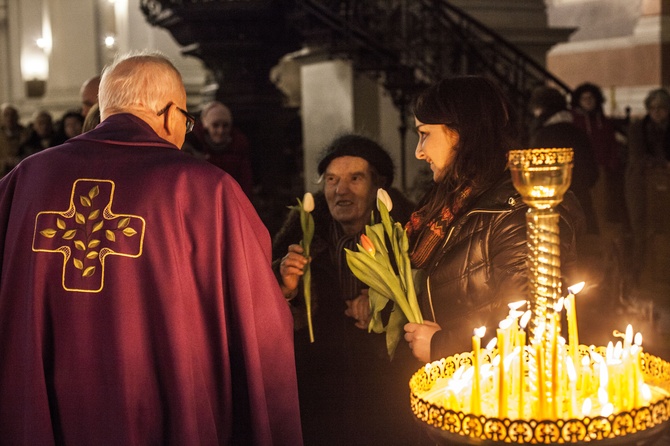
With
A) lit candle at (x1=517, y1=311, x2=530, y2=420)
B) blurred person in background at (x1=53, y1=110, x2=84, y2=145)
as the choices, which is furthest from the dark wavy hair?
blurred person in background at (x1=53, y1=110, x2=84, y2=145)

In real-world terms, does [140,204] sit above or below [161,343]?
above

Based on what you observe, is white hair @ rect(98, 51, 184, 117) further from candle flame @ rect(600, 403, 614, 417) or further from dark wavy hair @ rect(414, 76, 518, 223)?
candle flame @ rect(600, 403, 614, 417)

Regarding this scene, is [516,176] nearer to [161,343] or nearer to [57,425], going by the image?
[161,343]

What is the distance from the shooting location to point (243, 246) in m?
3.06

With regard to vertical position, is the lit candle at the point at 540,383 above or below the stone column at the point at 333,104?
below

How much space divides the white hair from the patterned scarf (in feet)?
2.91

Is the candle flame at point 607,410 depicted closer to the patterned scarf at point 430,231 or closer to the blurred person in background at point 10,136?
the patterned scarf at point 430,231

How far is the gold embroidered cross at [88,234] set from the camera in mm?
2990

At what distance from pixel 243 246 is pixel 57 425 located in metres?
0.75

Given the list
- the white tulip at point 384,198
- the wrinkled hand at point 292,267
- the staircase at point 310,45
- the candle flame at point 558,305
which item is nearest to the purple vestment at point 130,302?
the white tulip at point 384,198

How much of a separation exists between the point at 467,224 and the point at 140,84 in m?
1.06

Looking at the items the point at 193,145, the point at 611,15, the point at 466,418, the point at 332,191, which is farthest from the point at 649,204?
the point at 611,15

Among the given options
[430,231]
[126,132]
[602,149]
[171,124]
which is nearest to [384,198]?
[430,231]

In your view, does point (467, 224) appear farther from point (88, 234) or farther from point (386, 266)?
point (88, 234)
